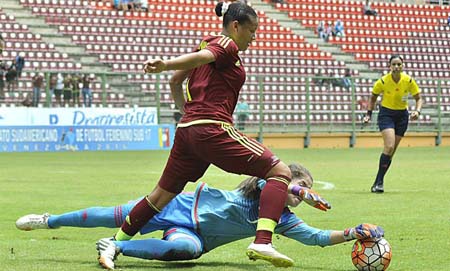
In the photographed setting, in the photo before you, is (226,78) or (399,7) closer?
(226,78)

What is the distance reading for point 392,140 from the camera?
16000mm

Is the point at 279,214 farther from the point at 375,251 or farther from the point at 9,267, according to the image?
the point at 9,267

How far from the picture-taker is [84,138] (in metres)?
31.8

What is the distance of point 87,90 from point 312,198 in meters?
26.3

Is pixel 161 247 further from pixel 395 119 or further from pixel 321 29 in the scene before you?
pixel 321 29

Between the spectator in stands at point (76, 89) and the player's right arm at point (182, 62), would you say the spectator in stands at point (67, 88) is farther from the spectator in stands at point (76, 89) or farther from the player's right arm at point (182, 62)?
the player's right arm at point (182, 62)

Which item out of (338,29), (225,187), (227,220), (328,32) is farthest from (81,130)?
(227,220)

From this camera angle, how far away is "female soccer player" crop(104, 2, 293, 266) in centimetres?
707

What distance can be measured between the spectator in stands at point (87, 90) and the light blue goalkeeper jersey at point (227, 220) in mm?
24920

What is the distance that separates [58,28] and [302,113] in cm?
989

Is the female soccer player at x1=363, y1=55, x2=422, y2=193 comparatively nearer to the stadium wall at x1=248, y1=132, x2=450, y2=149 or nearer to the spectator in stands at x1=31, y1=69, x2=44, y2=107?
the spectator in stands at x1=31, y1=69, x2=44, y2=107

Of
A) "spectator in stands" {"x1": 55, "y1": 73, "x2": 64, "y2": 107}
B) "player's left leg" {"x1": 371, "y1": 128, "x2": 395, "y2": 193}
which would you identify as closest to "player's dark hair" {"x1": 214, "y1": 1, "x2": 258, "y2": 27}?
"player's left leg" {"x1": 371, "y1": 128, "x2": 395, "y2": 193}

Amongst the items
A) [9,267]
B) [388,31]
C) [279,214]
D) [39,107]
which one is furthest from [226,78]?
[388,31]

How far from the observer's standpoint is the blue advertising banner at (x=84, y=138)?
30641 mm
